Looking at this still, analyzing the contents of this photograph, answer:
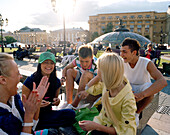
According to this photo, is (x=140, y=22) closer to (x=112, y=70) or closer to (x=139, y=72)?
(x=139, y=72)

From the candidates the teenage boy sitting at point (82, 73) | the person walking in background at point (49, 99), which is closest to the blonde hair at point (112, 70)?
the person walking in background at point (49, 99)

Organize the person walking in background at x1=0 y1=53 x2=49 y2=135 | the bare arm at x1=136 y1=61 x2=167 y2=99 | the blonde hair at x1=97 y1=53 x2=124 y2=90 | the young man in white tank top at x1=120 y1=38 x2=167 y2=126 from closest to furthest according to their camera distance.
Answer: the person walking in background at x1=0 y1=53 x2=49 y2=135 < the blonde hair at x1=97 y1=53 x2=124 y2=90 < the bare arm at x1=136 y1=61 x2=167 y2=99 < the young man in white tank top at x1=120 y1=38 x2=167 y2=126

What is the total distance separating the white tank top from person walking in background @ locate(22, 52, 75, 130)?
3.80 ft

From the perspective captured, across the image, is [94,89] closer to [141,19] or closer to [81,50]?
[81,50]

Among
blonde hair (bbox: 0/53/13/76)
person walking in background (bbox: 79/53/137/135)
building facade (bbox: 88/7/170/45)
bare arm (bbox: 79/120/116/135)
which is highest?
building facade (bbox: 88/7/170/45)

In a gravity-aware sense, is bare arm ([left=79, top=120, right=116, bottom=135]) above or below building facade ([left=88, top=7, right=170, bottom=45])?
below

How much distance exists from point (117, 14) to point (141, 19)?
11.8m

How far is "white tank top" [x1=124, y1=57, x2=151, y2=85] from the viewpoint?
231 cm

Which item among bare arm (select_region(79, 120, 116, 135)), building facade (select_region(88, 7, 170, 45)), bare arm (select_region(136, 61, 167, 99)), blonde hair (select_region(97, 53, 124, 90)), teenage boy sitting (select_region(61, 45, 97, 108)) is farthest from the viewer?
building facade (select_region(88, 7, 170, 45))

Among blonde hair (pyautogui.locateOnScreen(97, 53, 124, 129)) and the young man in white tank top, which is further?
the young man in white tank top

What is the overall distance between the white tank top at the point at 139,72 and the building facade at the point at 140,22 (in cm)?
6756

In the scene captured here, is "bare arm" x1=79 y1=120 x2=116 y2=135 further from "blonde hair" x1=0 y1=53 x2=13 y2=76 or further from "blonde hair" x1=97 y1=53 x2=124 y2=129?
"blonde hair" x1=0 y1=53 x2=13 y2=76

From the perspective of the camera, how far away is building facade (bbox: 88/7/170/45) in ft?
223

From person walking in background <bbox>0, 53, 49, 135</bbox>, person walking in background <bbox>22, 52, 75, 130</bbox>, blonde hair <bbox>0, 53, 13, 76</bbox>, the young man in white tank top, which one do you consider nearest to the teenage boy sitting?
person walking in background <bbox>22, 52, 75, 130</bbox>
